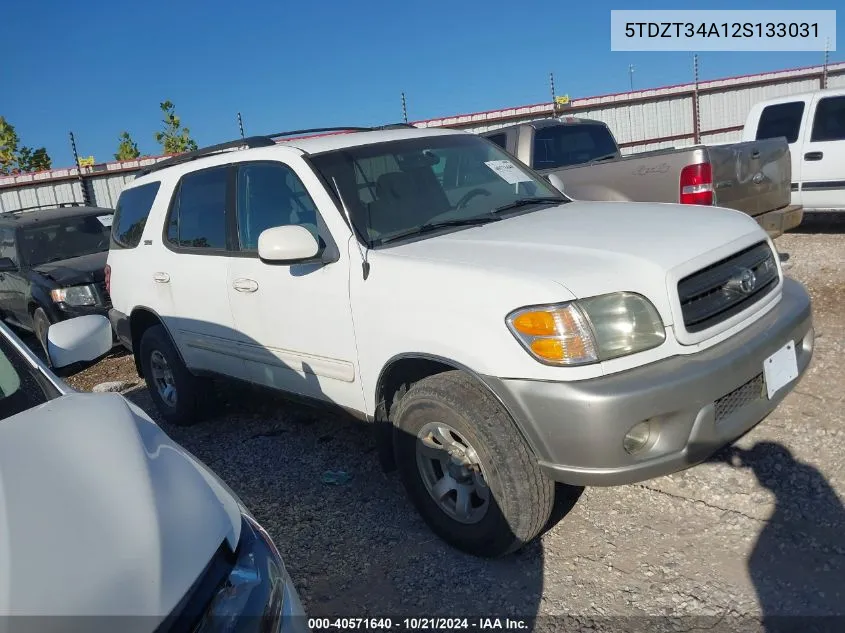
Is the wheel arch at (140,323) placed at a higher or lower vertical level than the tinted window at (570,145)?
lower

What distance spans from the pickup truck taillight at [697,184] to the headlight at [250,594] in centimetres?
486

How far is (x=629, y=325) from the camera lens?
250cm

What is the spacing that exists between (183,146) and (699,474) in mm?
26418

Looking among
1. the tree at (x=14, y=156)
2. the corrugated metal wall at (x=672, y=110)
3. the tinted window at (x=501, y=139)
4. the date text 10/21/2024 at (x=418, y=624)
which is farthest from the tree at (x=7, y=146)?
the date text 10/21/2024 at (x=418, y=624)

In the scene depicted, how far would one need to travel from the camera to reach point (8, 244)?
8.23 m

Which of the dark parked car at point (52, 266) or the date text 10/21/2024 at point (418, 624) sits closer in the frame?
the date text 10/21/2024 at point (418, 624)

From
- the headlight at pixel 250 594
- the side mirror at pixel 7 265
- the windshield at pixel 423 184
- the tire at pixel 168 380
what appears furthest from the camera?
the side mirror at pixel 7 265

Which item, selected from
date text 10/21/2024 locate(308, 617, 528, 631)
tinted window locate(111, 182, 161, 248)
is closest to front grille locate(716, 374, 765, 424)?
date text 10/21/2024 locate(308, 617, 528, 631)

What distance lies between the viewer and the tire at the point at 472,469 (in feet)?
8.61

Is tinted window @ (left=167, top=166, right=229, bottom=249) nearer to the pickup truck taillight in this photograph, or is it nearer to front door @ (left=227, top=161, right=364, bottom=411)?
front door @ (left=227, top=161, right=364, bottom=411)

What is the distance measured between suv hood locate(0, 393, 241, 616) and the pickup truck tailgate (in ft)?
16.3

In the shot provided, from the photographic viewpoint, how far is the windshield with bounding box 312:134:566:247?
3.34 metres

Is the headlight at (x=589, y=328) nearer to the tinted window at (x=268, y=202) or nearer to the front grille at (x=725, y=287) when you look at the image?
the front grille at (x=725, y=287)

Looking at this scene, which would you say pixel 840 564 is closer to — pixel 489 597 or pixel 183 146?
pixel 489 597
